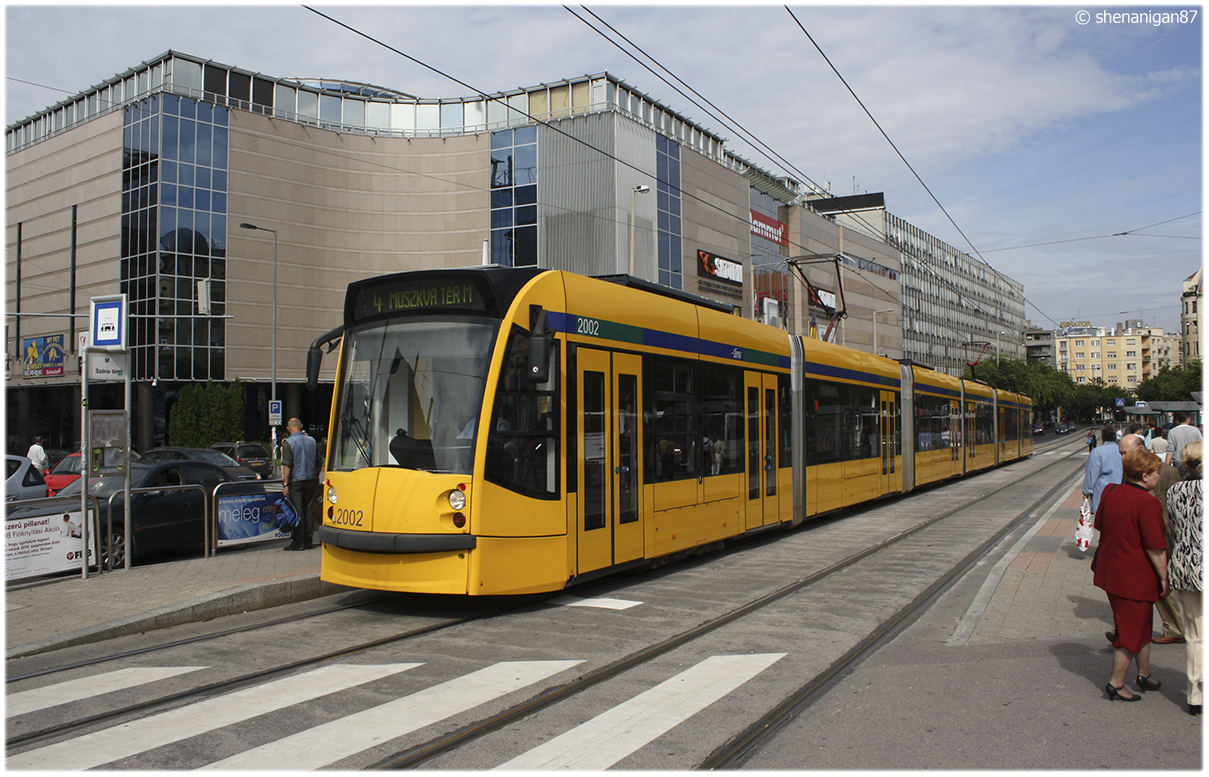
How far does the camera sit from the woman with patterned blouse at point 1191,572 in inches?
198

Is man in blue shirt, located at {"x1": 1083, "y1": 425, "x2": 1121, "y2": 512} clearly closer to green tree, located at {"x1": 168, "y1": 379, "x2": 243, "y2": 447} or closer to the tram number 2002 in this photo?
the tram number 2002

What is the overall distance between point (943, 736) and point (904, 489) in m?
15.9

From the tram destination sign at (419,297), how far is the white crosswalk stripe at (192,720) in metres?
3.25

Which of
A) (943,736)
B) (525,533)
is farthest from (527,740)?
(525,533)

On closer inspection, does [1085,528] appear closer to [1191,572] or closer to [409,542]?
[1191,572]

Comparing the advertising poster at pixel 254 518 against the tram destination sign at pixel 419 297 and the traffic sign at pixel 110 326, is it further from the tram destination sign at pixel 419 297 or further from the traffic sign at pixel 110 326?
the tram destination sign at pixel 419 297

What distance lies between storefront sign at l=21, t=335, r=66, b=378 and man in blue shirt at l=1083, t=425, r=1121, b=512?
50.3 meters

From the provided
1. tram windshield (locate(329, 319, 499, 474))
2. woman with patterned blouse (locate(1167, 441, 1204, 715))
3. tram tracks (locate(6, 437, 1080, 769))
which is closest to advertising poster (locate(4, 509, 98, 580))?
tram tracks (locate(6, 437, 1080, 769))

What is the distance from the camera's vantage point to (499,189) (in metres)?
47.6

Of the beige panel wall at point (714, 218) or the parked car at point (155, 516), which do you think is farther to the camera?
the beige panel wall at point (714, 218)

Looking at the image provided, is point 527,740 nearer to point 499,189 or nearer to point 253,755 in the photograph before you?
point 253,755

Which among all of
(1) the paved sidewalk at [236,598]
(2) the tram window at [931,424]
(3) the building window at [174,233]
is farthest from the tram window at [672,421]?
(3) the building window at [174,233]

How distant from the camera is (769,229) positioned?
62.2 metres

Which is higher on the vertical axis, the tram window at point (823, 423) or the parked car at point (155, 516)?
the tram window at point (823, 423)
